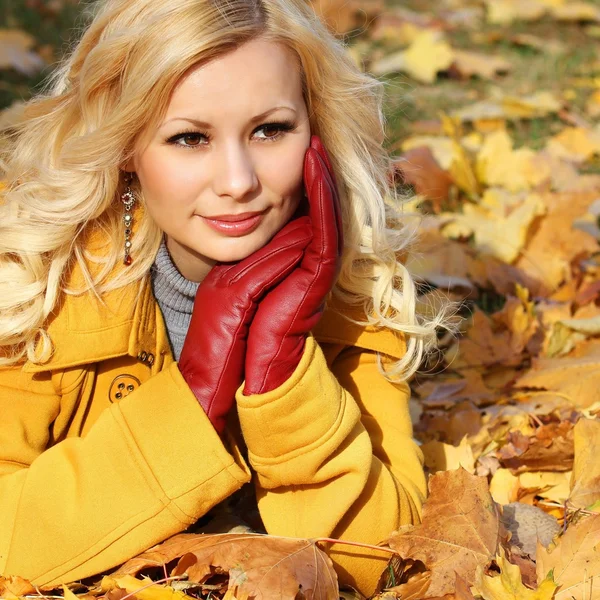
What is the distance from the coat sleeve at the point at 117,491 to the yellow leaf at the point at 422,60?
3.34 m

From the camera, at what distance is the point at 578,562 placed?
1874 mm

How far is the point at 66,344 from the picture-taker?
219 cm

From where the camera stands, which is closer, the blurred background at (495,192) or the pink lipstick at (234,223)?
the pink lipstick at (234,223)

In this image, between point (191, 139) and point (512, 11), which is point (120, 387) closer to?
Result: point (191, 139)

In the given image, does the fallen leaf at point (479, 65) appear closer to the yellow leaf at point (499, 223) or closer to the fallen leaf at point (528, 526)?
the yellow leaf at point (499, 223)

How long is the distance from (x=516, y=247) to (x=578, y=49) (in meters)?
2.31

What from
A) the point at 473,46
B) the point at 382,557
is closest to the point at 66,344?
the point at 382,557

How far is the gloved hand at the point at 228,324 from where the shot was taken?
2.09 meters

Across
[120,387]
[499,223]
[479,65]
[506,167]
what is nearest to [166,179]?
[120,387]

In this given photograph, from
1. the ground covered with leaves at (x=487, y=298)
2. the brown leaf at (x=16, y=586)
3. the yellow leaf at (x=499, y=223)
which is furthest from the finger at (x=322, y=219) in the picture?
the yellow leaf at (x=499, y=223)

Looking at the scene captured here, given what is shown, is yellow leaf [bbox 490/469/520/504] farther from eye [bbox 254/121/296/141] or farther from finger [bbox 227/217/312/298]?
eye [bbox 254/121/296/141]

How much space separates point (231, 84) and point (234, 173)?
0.62 ft

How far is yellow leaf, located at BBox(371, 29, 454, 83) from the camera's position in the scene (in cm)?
507

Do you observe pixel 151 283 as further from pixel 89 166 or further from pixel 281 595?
pixel 281 595
